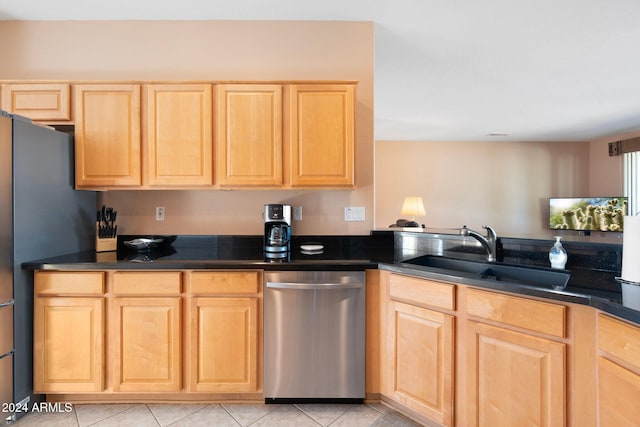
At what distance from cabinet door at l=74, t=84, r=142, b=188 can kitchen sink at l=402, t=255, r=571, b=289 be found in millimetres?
2003

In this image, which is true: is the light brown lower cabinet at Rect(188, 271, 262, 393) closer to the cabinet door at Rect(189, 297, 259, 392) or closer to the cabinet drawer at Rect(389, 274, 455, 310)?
the cabinet door at Rect(189, 297, 259, 392)

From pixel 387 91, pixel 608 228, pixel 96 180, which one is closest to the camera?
pixel 96 180

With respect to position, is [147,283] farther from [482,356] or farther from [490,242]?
[490,242]

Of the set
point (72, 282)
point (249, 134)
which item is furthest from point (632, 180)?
point (72, 282)

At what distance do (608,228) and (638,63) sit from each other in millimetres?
3995

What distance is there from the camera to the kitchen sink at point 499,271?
162 centimetres

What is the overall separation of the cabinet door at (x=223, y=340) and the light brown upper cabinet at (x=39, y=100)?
1.61 metres

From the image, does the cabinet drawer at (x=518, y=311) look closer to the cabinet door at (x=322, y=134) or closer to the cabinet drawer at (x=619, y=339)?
the cabinet drawer at (x=619, y=339)

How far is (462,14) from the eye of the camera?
2.25 m

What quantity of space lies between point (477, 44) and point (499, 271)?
1.94 meters

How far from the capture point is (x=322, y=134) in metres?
2.17

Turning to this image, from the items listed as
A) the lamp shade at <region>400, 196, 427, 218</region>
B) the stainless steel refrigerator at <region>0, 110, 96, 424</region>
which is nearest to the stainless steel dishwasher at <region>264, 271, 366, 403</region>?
the stainless steel refrigerator at <region>0, 110, 96, 424</region>

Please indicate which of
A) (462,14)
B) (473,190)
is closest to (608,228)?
(473,190)

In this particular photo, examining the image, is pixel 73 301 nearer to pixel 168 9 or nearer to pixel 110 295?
pixel 110 295
